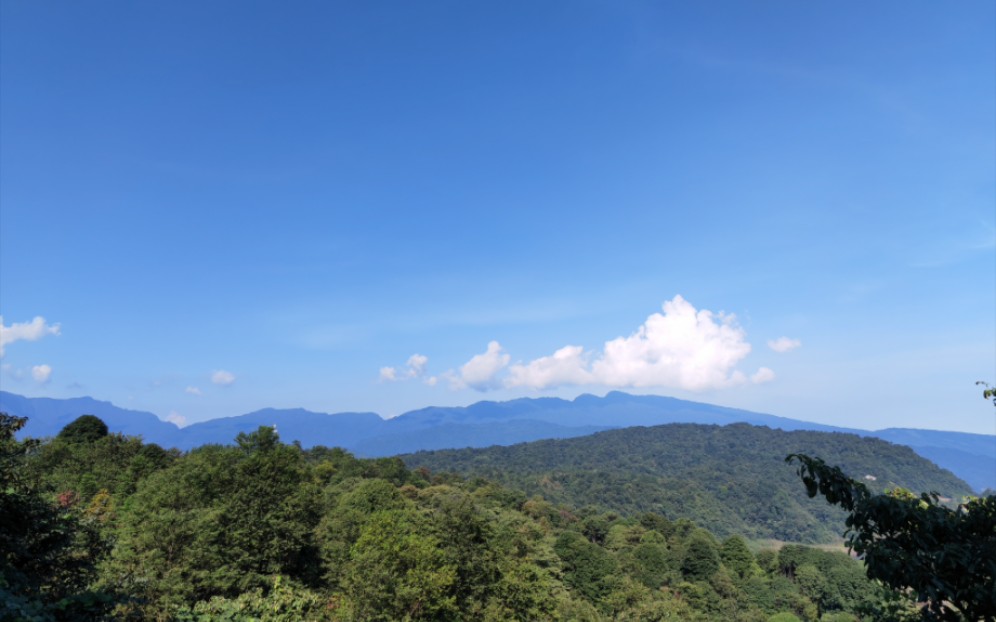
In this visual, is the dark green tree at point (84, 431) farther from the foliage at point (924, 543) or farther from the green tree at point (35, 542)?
the foliage at point (924, 543)

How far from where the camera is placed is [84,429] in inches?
2621

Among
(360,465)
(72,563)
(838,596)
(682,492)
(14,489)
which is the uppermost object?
(14,489)

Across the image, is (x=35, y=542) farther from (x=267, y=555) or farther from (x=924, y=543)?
(x=924, y=543)

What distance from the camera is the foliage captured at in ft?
15.8

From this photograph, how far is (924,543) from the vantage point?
5133mm

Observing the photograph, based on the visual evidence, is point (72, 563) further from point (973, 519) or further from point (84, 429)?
point (84, 429)

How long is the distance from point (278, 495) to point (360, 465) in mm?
58281

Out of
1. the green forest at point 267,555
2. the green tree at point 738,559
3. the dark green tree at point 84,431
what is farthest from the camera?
the green tree at point 738,559

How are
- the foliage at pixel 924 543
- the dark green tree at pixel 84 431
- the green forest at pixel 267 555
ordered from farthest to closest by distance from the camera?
the dark green tree at pixel 84 431, the green forest at pixel 267 555, the foliage at pixel 924 543

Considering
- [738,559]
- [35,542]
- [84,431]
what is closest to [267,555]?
[35,542]

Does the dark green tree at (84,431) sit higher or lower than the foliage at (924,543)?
lower

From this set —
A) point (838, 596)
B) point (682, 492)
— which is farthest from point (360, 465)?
point (682, 492)

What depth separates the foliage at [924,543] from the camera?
15.8 ft

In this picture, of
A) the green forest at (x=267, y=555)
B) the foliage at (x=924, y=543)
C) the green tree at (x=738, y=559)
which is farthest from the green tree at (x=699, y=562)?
the foliage at (x=924, y=543)
